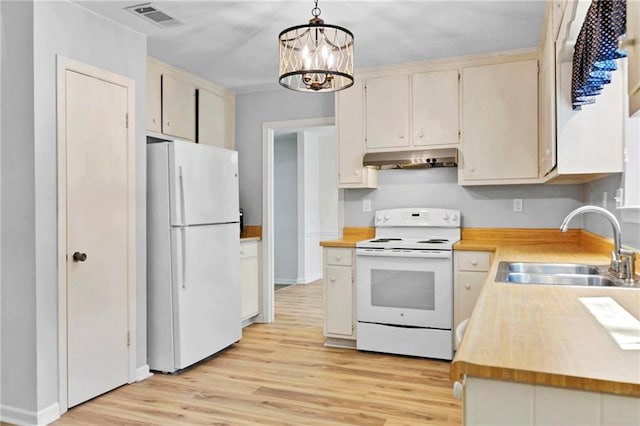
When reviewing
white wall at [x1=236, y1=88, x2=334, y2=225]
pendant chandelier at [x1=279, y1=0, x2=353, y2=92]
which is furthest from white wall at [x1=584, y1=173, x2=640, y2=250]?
white wall at [x1=236, y1=88, x2=334, y2=225]

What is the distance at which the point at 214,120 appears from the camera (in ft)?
15.2

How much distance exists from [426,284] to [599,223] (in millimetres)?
1219

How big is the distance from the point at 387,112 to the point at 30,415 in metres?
3.18

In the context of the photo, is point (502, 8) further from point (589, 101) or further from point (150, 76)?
point (150, 76)

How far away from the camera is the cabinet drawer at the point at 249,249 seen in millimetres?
4542

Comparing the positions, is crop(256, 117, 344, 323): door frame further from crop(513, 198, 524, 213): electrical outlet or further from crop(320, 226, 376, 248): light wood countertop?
crop(513, 198, 524, 213): electrical outlet

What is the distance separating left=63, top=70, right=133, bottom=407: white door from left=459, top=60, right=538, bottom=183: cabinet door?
2526 millimetres

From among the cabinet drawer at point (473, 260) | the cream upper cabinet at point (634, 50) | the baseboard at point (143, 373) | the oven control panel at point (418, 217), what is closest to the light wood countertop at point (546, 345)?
the cream upper cabinet at point (634, 50)

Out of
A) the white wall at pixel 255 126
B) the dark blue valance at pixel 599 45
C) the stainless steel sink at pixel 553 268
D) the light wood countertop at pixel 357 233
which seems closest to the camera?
the dark blue valance at pixel 599 45

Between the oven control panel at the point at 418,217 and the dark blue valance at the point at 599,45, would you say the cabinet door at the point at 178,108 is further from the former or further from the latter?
the dark blue valance at the point at 599,45

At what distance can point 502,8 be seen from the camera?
2910 millimetres

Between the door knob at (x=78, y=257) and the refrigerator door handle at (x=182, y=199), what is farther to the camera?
A: the refrigerator door handle at (x=182, y=199)

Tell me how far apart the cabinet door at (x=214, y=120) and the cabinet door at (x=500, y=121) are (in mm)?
2277

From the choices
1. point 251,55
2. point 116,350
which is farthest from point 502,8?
point 116,350
